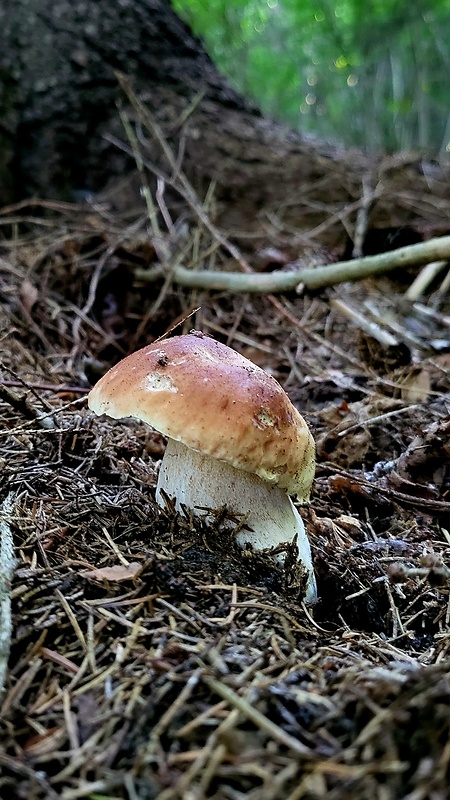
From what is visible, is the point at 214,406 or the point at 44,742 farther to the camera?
the point at 214,406

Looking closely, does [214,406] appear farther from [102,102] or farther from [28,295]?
[102,102]

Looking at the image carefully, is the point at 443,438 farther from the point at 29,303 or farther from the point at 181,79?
the point at 181,79

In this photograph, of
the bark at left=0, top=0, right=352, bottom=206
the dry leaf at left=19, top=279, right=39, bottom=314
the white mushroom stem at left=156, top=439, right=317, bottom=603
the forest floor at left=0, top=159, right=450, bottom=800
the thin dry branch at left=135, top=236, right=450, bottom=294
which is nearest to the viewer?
the forest floor at left=0, top=159, right=450, bottom=800

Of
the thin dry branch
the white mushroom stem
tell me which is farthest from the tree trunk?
the white mushroom stem

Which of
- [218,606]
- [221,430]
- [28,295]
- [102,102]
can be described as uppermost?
[102,102]

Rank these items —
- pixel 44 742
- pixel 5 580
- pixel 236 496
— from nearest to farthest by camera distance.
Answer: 1. pixel 44 742
2. pixel 5 580
3. pixel 236 496

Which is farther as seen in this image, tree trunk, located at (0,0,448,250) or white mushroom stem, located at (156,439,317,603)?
tree trunk, located at (0,0,448,250)

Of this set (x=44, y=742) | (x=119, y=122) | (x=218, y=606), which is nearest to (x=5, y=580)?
(x=44, y=742)

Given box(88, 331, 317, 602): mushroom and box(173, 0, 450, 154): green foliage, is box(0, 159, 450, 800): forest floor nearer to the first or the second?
box(88, 331, 317, 602): mushroom
